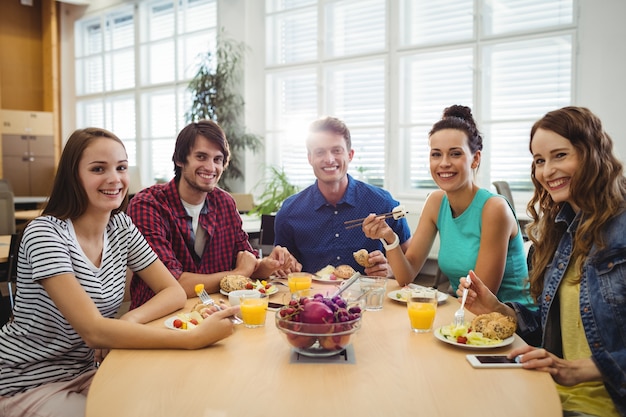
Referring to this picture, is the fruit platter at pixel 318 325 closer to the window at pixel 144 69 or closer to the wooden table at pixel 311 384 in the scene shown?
the wooden table at pixel 311 384

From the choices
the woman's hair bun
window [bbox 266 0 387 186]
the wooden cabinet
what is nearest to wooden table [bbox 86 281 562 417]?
the woman's hair bun

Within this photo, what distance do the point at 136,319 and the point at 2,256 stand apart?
2.14m

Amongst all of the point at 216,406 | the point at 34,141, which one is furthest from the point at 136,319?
the point at 34,141

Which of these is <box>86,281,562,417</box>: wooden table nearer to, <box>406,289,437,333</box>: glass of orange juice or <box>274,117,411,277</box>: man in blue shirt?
<box>406,289,437,333</box>: glass of orange juice

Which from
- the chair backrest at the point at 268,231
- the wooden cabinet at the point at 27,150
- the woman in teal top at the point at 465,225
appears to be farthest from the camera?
the wooden cabinet at the point at 27,150

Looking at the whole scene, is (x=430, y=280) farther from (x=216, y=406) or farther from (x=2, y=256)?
(x=216, y=406)

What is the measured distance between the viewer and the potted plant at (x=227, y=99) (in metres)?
6.50

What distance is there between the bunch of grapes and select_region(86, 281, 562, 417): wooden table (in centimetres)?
11

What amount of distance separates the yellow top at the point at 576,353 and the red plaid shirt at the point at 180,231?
1.39m

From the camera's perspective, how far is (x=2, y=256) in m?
3.31

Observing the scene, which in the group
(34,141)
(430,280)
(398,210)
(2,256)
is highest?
(34,141)

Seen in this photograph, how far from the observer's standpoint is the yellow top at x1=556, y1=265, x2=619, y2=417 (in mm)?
1419

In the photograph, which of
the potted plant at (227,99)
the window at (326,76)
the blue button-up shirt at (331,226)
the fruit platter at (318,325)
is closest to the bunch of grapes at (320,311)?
the fruit platter at (318,325)

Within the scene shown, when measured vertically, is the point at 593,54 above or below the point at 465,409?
above
